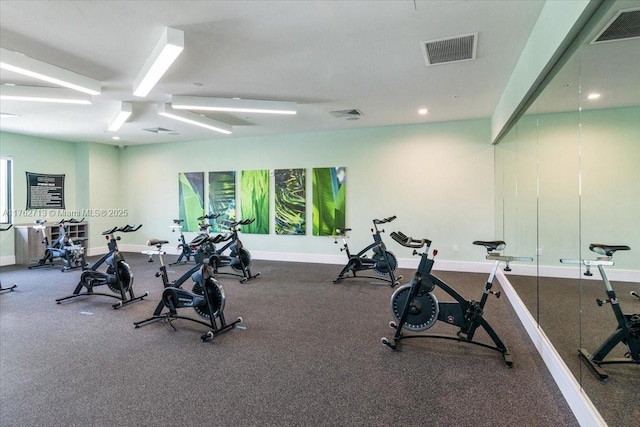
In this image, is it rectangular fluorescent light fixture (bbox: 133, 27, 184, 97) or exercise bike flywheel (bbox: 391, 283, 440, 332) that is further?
exercise bike flywheel (bbox: 391, 283, 440, 332)

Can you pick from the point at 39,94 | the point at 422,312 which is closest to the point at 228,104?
the point at 39,94

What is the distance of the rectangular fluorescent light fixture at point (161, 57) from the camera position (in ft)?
9.07

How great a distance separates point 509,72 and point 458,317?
293 centimetres

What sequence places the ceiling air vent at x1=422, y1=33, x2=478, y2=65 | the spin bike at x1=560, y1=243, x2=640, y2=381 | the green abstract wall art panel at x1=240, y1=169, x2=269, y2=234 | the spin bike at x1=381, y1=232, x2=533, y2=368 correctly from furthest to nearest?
the green abstract wall art panel at x1=240, y1=169, x2=269, y2=234, the ceiling air vent at x1=422, y1=33, x2=478, y2=65, the spin bike at x1=381, y1=232, x2=533, y2=368, the spin bike at x1=560, y1=243, x2=640, y2=381

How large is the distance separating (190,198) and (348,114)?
4.86 meters

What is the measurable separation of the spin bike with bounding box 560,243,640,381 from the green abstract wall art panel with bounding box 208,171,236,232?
7003 mm

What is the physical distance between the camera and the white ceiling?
254 cm

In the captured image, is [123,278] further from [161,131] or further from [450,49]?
[450,49]

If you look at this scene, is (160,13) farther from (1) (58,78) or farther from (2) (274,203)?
(2) (274,203)

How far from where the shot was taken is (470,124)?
6.09 metres

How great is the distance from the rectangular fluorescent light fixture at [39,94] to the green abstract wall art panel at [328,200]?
4272 millimetres

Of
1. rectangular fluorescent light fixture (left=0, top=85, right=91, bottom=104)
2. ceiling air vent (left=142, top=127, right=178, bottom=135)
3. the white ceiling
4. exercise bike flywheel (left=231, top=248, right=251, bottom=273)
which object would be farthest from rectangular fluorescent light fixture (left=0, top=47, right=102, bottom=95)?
exercise bike flywheel (left=231, top=248, right=251, bottom=273)

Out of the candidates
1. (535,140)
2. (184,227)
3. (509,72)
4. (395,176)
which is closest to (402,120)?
(395,176)

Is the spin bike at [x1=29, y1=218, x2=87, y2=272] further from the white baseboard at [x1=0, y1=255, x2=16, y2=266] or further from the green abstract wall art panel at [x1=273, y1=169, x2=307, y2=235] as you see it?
the green abstract wall art panel at [x1=273, y1=169, x2=307, y2=235]
